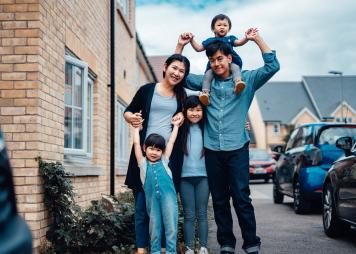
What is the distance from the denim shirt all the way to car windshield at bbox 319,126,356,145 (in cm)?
529

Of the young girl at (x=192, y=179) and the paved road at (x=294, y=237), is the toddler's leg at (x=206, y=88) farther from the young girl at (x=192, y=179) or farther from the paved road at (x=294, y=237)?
the paved road at (x=294, y=237)

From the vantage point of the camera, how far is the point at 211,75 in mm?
4805

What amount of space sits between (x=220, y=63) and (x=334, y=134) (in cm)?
572

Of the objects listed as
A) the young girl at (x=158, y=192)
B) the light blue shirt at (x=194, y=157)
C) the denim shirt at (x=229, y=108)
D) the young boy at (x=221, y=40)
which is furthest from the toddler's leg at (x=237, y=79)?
the young girl at (x=158, y=192)

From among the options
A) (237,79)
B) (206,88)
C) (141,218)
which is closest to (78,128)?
(141,218)

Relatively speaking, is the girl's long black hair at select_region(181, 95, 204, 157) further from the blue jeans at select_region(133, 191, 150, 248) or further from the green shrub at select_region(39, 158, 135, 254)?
the green shrub at select_region(39, 158, 135, 254)

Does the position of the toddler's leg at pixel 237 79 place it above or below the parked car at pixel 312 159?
above

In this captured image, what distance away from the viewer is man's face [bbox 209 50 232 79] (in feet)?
15.4

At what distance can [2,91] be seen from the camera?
209 inches

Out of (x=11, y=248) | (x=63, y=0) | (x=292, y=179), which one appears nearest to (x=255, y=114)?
(x=292, y=179)

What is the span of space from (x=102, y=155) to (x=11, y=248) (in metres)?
7.86

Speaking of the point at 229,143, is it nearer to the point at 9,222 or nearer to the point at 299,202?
the point at 9,222

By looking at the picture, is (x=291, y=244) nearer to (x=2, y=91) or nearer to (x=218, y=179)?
(x=218, y=179)

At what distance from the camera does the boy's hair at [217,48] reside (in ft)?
15.4
